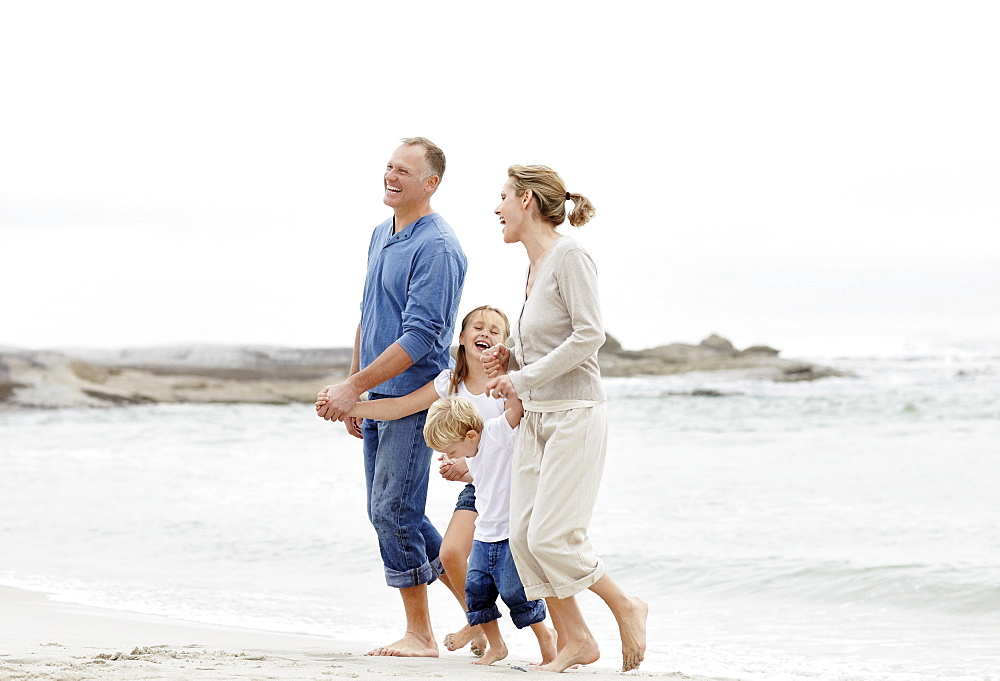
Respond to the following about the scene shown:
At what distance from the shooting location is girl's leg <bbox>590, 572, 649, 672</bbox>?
9.87 feet

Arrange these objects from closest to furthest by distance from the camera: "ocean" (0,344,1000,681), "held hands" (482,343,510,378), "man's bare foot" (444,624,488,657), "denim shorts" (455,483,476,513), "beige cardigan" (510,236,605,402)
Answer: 1. "beige cardigan" (510,236,605,402)
2. "held hands" (482,343,510,378)
3. "denim shorts" (455,483,476,513)
4. "man's bare foot" (444,624,488,657)
5. "ocean" (0,344,1000,681)

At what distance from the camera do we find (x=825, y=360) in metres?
20.5

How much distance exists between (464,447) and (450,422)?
4.0 inches

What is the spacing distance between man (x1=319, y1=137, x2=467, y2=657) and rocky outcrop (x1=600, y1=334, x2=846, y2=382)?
52.8 feet

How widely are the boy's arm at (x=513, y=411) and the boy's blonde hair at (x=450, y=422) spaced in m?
0.15

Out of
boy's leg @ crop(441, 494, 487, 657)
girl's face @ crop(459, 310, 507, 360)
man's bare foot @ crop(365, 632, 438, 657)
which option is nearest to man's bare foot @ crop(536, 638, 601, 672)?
boy's leg @ crop(441, 494, 487, 657)

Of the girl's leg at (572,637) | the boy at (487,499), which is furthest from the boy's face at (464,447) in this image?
the girl's leg at (572,637)

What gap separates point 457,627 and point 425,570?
3.88 ft

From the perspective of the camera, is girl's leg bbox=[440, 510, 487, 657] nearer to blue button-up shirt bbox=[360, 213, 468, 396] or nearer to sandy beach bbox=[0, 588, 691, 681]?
sandy beach bbox=[0, 588, 691, 681]

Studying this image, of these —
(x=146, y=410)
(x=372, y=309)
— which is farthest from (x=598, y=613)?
(x=146, y=410)

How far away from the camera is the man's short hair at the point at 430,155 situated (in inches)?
132

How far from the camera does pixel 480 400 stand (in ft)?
10.8

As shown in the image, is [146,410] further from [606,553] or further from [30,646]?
[30,646]

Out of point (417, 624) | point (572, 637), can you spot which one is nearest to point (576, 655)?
point (572, 637)
